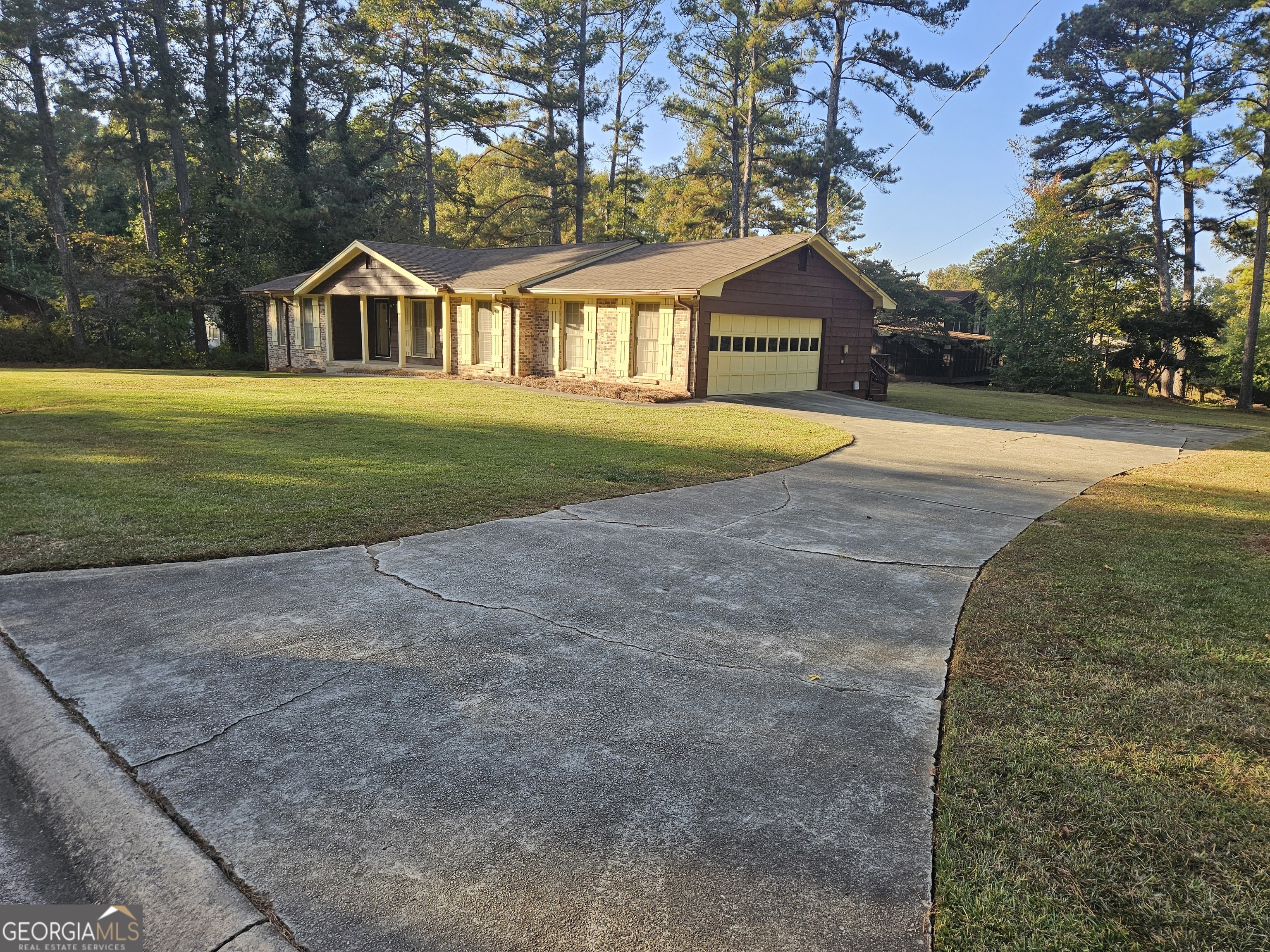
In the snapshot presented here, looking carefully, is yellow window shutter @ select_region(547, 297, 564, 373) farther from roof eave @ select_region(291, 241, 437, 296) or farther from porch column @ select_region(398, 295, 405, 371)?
porch column @ select_region(398, 295, 405, 371)

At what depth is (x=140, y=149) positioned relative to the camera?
104ft

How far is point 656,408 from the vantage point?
1581 centimetres

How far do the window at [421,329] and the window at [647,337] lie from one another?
331 inches

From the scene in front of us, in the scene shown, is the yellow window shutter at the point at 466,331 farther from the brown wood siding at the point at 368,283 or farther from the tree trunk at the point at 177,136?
the tree trunk at the point at 177,136

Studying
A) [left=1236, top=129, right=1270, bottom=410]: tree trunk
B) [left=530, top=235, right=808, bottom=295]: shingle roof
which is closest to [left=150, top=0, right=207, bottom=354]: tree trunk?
[left=530, top=235, right=808, bottom=295]: shingle roof

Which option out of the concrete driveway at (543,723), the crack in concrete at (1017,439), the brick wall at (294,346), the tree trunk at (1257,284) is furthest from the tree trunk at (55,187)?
the tree trunk at (1257,284)

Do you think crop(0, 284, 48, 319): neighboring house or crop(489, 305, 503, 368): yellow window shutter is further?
crop(0, 284, 48, 319): neighboring house

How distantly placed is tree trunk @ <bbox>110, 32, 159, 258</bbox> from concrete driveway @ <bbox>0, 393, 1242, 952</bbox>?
29.0m

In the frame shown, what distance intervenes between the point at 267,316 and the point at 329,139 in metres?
12.1

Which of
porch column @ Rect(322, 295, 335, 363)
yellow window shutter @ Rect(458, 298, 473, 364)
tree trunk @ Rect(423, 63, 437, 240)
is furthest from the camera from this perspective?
tree trunk @ Rect(423, 63, 437, 240)

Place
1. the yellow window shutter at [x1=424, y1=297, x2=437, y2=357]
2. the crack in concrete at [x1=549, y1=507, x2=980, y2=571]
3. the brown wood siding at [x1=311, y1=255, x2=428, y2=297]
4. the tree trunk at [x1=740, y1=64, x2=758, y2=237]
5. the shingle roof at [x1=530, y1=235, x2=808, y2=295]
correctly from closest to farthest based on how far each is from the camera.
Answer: the crack in concrete at [x1=549, y1=507, x2=980, y2=571] → the shingle roof at [x1=530, y1=235, x2=808, y2=295] → the brown wood siding at [x1=311, y1=255, x2=428, y2=297] → the yellow window shutter at [x1=424, y1=297, x2=437, y2=357] → the tree trunk at [x1=740, y1=64, x2=758, y2=237]

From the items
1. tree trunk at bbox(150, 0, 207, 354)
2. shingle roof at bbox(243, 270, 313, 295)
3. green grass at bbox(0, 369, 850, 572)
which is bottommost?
green grass at bbox(0, 369, 850, 572)

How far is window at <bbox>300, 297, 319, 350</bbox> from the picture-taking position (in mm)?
25422

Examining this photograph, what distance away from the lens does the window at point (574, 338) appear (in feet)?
66.8
